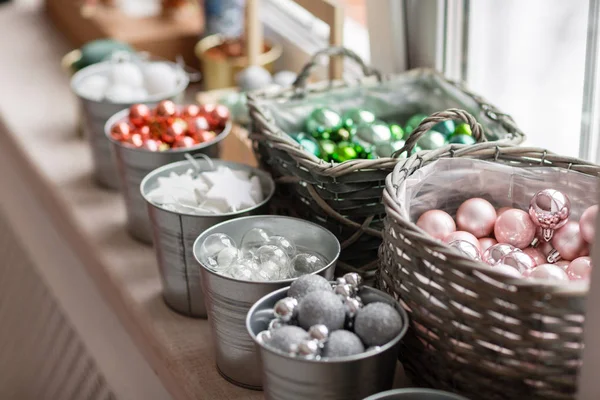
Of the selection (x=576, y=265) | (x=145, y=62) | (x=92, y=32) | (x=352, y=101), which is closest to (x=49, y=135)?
(x=145, y=62)

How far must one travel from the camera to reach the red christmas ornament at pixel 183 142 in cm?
122

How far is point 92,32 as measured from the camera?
1975mm

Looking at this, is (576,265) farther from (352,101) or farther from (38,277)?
(38,277)

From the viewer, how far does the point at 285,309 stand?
30.5 inches

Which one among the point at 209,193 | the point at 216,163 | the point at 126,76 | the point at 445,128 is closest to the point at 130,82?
the point at 126,76

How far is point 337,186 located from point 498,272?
1.02ft

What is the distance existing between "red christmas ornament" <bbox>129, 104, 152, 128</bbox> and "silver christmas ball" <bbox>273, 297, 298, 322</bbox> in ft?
1.96

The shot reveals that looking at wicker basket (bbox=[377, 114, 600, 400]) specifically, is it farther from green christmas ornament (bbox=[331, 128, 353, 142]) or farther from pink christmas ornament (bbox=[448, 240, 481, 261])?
green christmas ornament (bbox=[331, 128, 353, 142])

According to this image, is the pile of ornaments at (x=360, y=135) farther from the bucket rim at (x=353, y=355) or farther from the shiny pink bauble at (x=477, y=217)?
the bucket rim at (x=353, y=355)

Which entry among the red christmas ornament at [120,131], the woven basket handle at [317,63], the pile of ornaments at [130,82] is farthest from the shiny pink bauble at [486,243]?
the pile of ornaments at [130,82]

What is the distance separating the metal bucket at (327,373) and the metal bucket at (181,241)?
0.79 feet

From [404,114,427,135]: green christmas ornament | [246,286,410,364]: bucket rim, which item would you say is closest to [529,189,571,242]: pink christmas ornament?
Answer: [246,286,410,364]: bucket rim

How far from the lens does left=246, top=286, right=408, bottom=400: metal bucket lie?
731 millimetres

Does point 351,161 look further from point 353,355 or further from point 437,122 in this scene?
point 353,355
